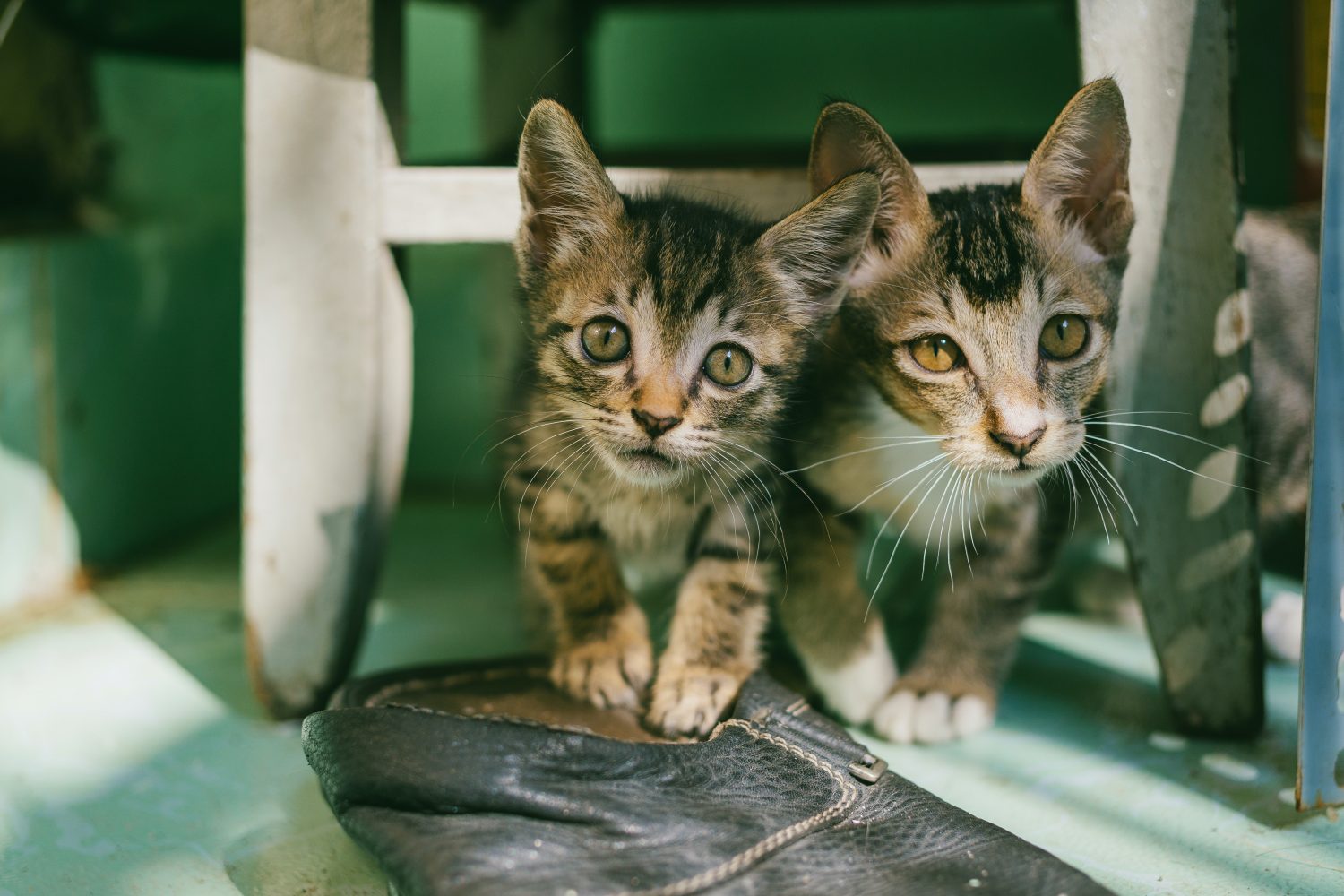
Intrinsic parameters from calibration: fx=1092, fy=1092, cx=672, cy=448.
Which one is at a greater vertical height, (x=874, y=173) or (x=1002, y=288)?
(x=874, y=173)

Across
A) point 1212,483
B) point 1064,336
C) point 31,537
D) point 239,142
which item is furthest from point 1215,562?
point 239,142

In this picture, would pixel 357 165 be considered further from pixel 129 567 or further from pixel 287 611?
pixel 129 567

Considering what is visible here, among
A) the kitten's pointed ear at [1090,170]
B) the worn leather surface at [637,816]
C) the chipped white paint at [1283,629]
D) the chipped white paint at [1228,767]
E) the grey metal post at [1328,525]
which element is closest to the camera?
the worn leather surface at [637,816]

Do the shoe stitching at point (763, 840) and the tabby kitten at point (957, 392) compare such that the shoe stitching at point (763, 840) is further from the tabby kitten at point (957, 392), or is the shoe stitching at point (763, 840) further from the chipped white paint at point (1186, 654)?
the chipped white paint at point (1186, 654)

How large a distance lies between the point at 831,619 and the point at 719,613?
0.20 m

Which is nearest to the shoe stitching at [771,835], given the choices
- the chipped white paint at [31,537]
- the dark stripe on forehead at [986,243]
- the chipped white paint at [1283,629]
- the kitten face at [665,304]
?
the kitten face at [665,304]

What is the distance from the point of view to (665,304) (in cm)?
133

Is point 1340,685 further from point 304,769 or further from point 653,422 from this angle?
point 304,769

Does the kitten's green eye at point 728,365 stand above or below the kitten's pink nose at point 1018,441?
above

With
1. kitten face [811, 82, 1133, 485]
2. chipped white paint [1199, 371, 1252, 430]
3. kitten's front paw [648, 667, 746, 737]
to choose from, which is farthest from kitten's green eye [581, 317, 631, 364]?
chipped white paint [1199, 371, 1252, 430]

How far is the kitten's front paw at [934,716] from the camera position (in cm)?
149

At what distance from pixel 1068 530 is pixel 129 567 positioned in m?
1.77

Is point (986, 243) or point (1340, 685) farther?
point (986, 243)

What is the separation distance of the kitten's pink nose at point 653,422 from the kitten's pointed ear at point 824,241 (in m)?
0.26
